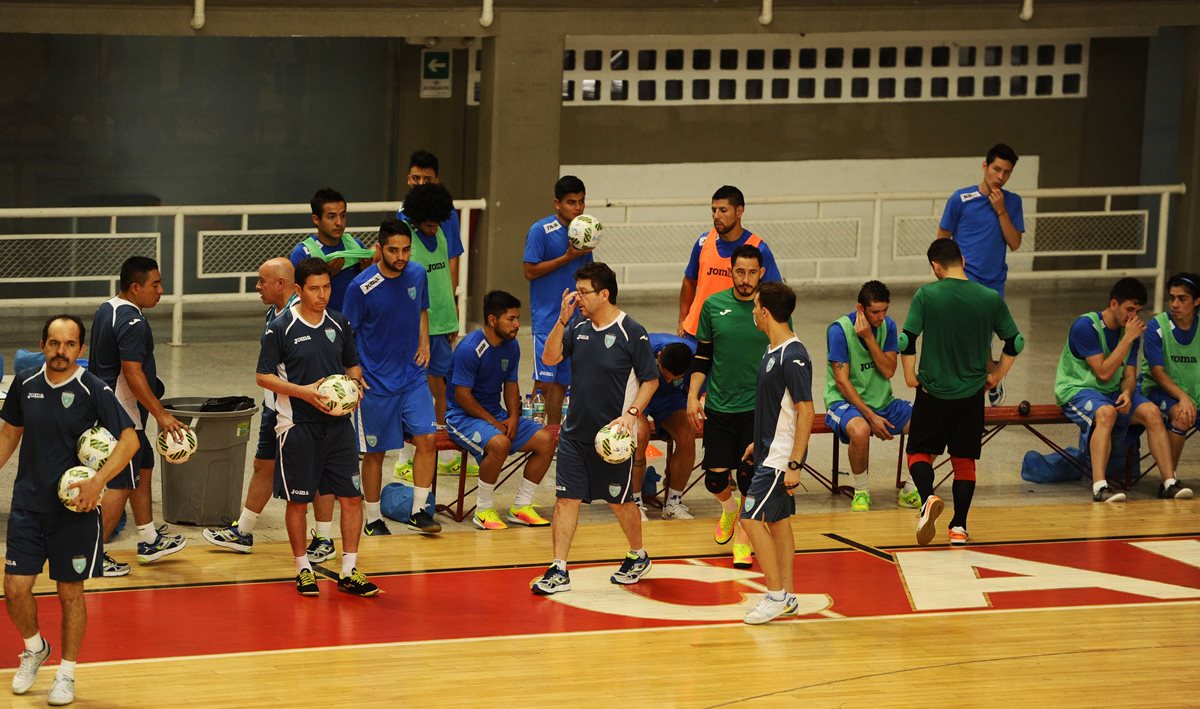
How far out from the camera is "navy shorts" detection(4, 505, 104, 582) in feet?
25.3

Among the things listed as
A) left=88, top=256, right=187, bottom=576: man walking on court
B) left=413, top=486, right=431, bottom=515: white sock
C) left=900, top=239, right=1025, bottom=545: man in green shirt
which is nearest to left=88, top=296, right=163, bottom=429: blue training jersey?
left=88, top=256, right=187, bottom=576: man walking on court

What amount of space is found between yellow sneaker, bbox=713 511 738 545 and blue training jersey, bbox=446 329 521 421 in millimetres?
1501

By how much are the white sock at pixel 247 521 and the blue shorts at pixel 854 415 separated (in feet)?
13.2

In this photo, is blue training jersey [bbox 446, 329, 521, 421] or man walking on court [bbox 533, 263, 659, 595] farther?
blue training jersey [bbox 446, 329, 521, 421]

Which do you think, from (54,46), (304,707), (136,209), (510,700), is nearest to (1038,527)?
(510,700)

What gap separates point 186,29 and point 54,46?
214 centimetres

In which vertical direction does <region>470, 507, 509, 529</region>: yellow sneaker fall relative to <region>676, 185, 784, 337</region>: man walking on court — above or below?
below

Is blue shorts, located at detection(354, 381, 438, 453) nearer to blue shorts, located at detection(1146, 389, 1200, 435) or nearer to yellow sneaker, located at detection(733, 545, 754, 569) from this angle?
yellow sneaker, located at detection(733, 545, 754, 569)

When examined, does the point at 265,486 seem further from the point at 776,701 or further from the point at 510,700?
the point at 776,701

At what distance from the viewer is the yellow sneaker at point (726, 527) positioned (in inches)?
415

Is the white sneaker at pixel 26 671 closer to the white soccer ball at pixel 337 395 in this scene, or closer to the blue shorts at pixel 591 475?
the white soccer ball at pixel 337 395

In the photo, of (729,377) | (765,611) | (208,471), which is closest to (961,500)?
(729,377)

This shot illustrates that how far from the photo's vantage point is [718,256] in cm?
1155

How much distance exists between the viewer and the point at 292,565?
10.0m
